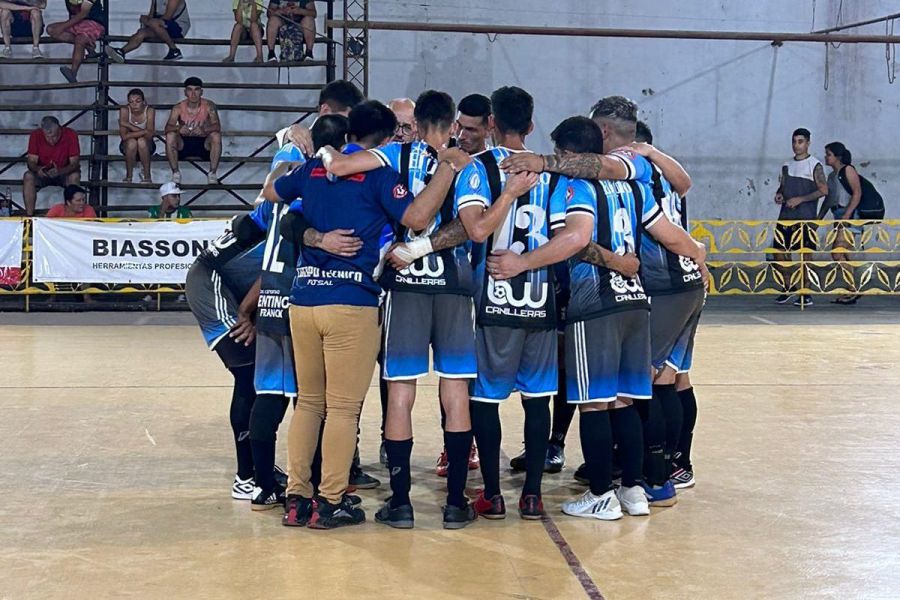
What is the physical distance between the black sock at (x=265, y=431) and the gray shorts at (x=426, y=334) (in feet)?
1.85

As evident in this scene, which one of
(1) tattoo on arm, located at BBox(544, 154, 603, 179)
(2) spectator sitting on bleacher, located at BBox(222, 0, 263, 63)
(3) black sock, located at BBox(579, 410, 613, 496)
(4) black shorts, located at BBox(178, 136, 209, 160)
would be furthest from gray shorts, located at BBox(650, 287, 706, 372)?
(2) spectator sitting on bleacher, located at BBox(222, 0, 263, 63)

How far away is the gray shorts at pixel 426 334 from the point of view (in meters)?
4.68

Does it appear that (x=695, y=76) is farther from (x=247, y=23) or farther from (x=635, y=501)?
(x=635, y=501)

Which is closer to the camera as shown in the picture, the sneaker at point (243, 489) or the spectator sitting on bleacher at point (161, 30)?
the sneaker at point (243, 489)

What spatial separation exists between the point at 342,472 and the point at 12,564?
1.27 metres

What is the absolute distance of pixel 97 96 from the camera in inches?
593

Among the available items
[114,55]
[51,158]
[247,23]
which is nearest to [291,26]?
[247,23]

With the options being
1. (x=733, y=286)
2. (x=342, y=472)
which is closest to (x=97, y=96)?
(x=733, y=286)

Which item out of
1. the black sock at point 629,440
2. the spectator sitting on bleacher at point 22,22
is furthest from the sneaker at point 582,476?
the spectator sitting on bleacher at point 22,22

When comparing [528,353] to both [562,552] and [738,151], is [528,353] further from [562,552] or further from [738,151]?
[738,151]

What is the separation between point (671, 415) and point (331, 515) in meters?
1.63

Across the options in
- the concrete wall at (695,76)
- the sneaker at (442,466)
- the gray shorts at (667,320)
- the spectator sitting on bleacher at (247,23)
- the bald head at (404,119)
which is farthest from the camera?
the concrete wall at (695,76)

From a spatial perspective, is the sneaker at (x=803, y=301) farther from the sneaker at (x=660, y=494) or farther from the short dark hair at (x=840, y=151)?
the sneaker at (x=660, y=494)

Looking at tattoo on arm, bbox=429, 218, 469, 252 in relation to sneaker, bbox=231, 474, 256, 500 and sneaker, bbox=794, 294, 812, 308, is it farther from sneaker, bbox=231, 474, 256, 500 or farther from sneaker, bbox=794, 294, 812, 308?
sneaker, bbox=794, 294, 812, 308
